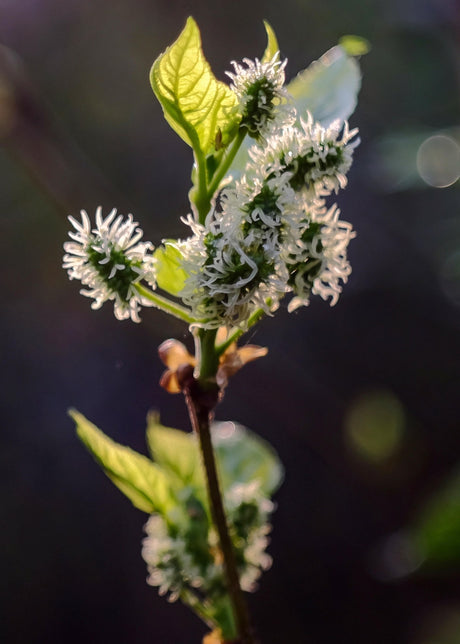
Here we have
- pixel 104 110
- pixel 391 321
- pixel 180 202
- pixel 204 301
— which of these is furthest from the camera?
pixel 104 110

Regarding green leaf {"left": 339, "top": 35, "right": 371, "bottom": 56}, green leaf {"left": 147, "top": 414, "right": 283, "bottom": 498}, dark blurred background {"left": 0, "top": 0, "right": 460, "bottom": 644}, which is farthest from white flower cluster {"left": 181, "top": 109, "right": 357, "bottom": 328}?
dark blurred background {"left": 0, "top": 0, "right": 460, "bottom": 644}

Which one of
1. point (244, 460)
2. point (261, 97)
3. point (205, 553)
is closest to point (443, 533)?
point (244, 460)

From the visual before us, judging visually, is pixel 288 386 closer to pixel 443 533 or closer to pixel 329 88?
pixel 443 533

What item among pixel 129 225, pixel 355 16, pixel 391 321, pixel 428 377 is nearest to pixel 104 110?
pixel 355 16

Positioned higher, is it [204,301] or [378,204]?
[378,204]

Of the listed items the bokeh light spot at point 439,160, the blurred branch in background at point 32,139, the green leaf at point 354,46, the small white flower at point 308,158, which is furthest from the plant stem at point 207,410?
the blurred branch in background at point 32,139

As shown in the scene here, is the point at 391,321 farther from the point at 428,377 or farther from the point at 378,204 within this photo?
the point at 378,204

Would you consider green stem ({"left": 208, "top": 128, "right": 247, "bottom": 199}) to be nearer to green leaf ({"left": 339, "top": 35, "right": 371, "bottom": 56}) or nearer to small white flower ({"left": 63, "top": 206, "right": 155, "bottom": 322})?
A: small white flower ({"left": 63, "top": 206, "right": 155, "bottom": 322})

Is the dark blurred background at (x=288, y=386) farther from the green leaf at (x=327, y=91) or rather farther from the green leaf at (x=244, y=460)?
the green leaf at (x=327, y=91)
